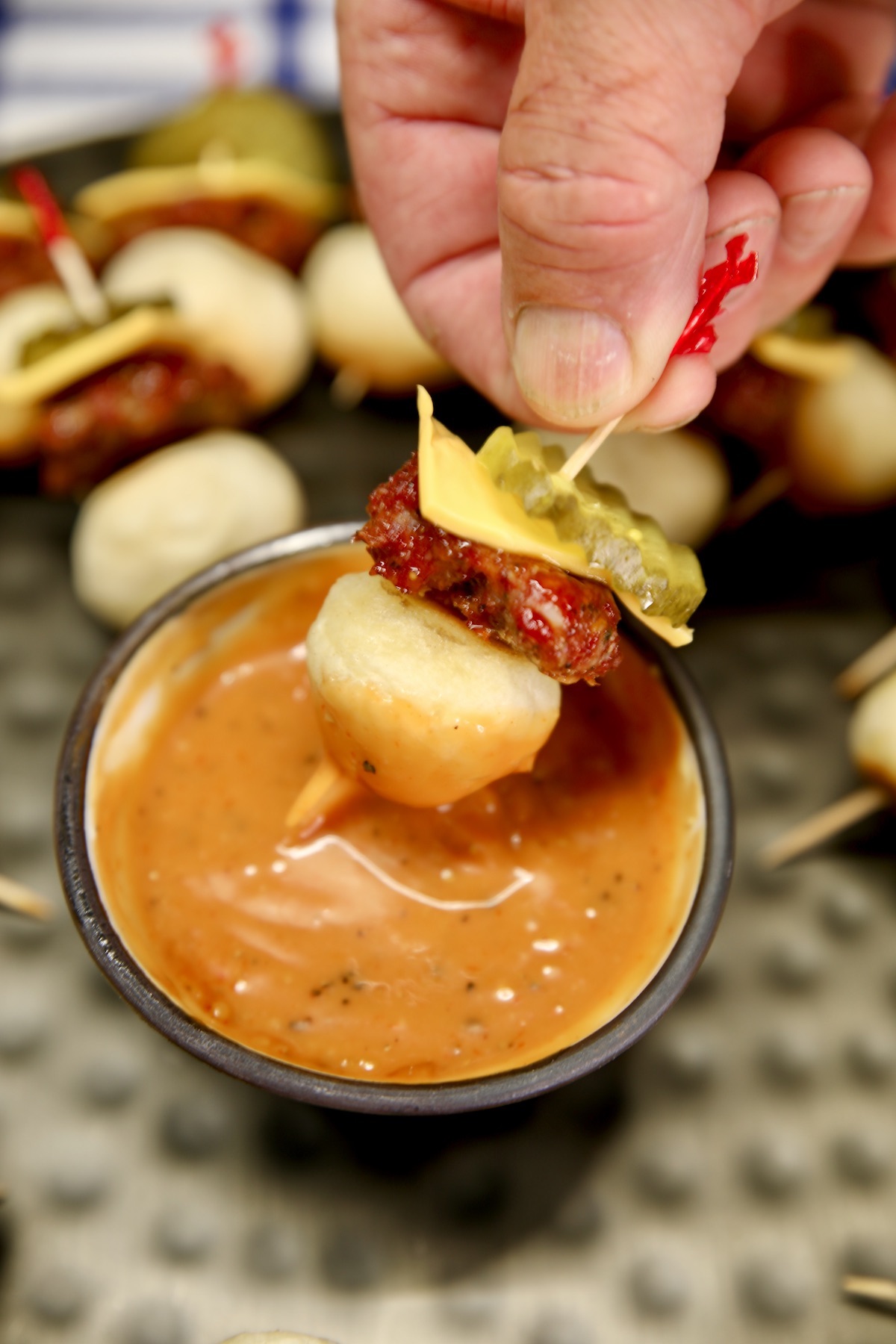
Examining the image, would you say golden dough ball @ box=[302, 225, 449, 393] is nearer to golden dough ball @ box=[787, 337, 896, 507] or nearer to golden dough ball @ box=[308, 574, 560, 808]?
golden dough ball @ box=[787, 337, 896, 507]

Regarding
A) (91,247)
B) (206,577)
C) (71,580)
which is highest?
(91,247)

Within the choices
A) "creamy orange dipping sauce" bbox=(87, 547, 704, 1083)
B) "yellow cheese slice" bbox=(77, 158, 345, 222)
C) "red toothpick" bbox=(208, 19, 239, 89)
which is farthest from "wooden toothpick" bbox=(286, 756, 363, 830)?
"red toothpick" bbox=(208, 19, 239, 89)

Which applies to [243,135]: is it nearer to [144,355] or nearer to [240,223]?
[240,223]

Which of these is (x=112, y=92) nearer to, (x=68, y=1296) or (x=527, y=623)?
(x=527, y=623)

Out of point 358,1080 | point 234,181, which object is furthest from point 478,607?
point 234,181

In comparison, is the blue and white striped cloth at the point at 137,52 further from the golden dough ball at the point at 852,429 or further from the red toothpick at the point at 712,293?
the red toothpick at the point at 712,293

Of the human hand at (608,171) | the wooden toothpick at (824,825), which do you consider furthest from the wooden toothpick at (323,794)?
the wooden toothpick at (824,825)

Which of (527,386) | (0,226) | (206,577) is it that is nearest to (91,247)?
(0,226)
